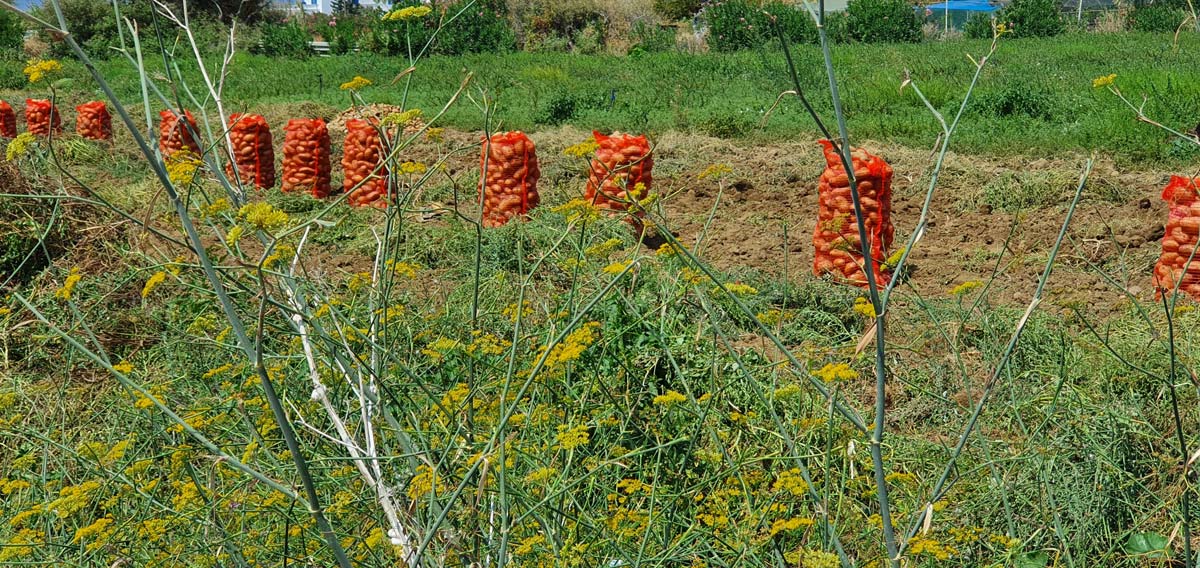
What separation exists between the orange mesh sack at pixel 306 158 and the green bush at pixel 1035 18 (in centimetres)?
1524

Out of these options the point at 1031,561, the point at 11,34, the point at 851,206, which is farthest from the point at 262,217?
the point at 11,34

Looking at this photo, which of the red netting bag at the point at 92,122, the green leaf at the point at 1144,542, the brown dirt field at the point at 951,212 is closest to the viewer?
the green leaf at the point at 1144,542

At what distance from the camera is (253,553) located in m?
1.99

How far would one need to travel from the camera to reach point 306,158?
6703 millimetres

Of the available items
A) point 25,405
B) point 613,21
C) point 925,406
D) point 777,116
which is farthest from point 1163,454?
point 613,21

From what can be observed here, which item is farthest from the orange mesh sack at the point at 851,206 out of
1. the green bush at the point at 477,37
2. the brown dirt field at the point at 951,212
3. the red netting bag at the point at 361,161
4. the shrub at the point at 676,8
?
the shrub at the point at 676,8

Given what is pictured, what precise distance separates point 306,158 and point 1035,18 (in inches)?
665

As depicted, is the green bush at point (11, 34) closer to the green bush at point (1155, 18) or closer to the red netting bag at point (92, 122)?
the red netting bag at point (92, 122)

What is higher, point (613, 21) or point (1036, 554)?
point (613, 21)

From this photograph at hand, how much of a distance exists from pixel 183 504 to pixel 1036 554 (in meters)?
1.56

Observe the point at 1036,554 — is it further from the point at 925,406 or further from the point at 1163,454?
the point at 925,406

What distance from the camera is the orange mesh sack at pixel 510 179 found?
5.59 m

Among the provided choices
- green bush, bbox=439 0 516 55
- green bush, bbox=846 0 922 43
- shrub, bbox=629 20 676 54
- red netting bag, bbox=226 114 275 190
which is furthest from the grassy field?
green bush, bbox=846 0 922 43

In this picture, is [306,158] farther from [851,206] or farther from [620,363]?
[620,363]
